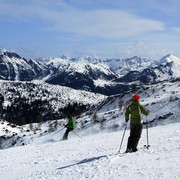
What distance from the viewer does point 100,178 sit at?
454 inches

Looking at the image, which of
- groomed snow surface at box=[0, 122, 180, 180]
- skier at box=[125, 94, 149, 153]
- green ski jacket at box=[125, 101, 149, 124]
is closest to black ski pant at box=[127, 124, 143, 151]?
skier at box=[125, 94, 149, 153]

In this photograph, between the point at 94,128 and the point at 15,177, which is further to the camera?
the point at 94,128

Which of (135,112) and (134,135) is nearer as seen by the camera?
(135,112)

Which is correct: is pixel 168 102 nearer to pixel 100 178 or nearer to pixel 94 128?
pixel 94 128

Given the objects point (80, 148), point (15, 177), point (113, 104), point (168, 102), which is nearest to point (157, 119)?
point (168, 102)

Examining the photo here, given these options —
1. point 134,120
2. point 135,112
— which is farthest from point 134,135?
point 135,112

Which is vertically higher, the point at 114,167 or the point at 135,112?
the point at 135,112

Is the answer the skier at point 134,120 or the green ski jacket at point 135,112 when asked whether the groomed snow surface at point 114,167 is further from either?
the green ski jacket at point 135,112

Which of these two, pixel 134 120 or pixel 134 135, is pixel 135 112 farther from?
pixel 134 135

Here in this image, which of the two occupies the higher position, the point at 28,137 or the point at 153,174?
the point at 153,174

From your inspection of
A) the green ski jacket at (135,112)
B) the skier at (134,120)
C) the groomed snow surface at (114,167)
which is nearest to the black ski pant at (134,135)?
the skier at (134,120)

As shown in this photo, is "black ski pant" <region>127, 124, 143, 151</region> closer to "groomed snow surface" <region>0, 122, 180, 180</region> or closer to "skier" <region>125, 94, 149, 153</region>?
"skier" <region>125, 94, 149, 153</region>

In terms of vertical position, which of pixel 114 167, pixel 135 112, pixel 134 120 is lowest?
pixel 114 167

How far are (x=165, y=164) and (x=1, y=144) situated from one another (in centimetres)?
6106
